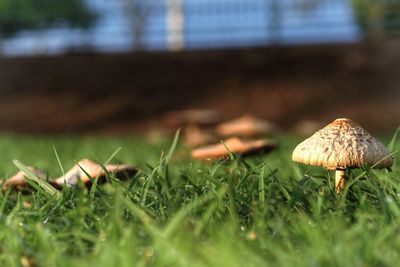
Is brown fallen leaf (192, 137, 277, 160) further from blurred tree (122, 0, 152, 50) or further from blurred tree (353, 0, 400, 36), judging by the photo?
blurred tree (122, 0, 152, 50)

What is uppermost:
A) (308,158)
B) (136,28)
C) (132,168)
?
(308,158)

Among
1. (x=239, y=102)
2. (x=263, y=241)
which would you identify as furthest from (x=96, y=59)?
(x=263, y=241)

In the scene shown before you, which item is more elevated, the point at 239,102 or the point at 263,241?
the point at 263,241

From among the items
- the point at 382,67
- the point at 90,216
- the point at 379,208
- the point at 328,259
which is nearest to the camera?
the point at 328,259

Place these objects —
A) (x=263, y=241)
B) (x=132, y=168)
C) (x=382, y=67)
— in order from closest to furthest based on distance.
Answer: (x=263, y=241) → (x=132, y=168) → (x=382, y=67)

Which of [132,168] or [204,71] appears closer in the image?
[132,168]

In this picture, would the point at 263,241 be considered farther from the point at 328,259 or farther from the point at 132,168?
the point at 132,168

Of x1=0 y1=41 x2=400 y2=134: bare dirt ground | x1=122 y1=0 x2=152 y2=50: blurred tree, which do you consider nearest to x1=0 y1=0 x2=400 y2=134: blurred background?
x1=0 y1=41 x2=400 y2=134: bare dirt ground
